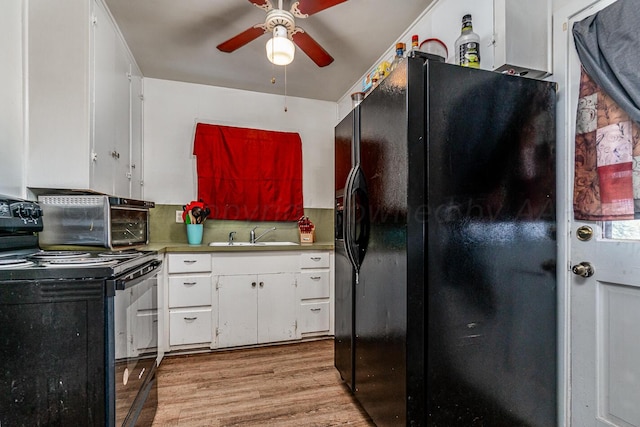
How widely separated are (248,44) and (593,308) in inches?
107

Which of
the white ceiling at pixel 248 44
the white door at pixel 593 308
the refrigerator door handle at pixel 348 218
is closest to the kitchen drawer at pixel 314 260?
the refrigerator door handle at pixel 348 218

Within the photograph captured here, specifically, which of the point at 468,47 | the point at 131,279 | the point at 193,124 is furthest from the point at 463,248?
the point at 193,124

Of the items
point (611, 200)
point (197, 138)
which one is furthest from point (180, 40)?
point (611, 200)

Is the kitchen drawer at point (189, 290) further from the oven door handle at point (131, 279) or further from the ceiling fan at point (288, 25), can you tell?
the ceiling fan at point (288, 25)

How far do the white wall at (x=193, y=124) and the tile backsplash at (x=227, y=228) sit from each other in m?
0.11

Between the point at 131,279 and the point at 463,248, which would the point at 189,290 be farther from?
the point at 463,248

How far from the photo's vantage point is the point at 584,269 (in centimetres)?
135

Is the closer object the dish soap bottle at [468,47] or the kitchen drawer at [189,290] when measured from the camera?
the dish soap bottle at [468,47]

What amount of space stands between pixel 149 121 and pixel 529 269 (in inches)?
130

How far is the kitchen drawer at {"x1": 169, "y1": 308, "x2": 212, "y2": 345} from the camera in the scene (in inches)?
99.1

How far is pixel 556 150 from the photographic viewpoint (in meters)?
1.47

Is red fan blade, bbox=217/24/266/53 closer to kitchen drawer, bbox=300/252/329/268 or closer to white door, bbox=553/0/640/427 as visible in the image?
white door, bbox=553/0/640/427

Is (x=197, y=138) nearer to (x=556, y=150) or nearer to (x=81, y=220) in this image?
(x=81, y=220)

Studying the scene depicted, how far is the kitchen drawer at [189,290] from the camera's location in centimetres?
251
